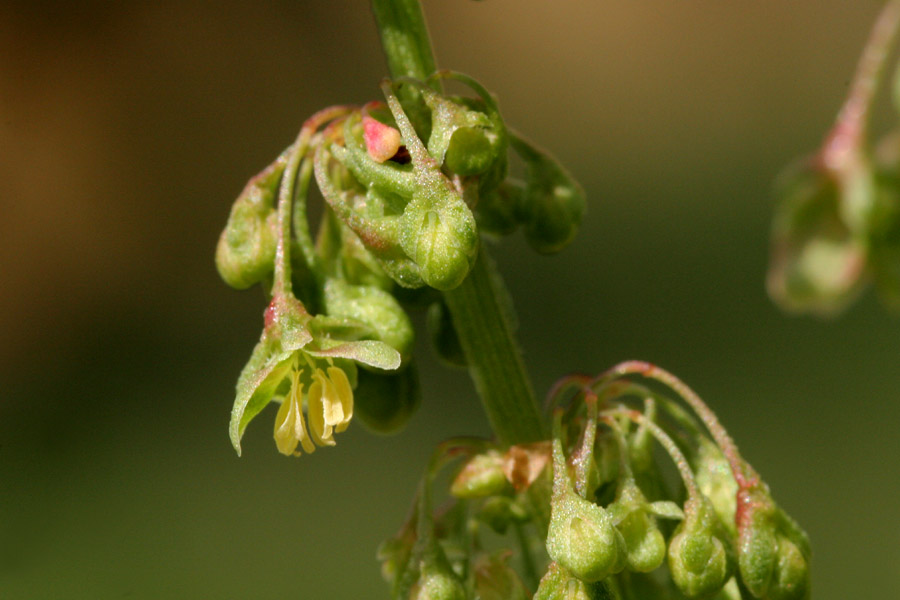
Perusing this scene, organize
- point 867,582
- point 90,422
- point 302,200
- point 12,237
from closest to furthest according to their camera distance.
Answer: point 302,200 < point 867,582 < point 90,422 < point 12,237

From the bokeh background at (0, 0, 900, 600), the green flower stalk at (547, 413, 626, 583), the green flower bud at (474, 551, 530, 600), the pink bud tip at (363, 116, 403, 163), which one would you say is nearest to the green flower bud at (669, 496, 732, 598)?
the green flower stalk at (547, 413, 626, 583)

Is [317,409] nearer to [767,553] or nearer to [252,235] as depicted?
[252,235]

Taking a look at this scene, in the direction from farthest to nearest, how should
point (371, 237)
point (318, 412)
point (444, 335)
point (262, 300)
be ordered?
point (262, 300)
point (444, 335)
point (318, 412)
point (371, 237)

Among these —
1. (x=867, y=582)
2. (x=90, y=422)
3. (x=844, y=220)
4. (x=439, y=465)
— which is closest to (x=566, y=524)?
(x=439, y=465)

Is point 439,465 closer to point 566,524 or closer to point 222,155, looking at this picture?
point 566,524

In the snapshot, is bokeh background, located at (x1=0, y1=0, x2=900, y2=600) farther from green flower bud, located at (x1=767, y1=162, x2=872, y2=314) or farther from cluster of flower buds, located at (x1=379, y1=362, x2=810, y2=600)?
green flower bud, located at (x1=767, y1=162, x2=872, y2=314)

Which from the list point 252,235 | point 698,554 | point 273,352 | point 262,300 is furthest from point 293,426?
point 262,300

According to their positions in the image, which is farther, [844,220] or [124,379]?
[124,379]
